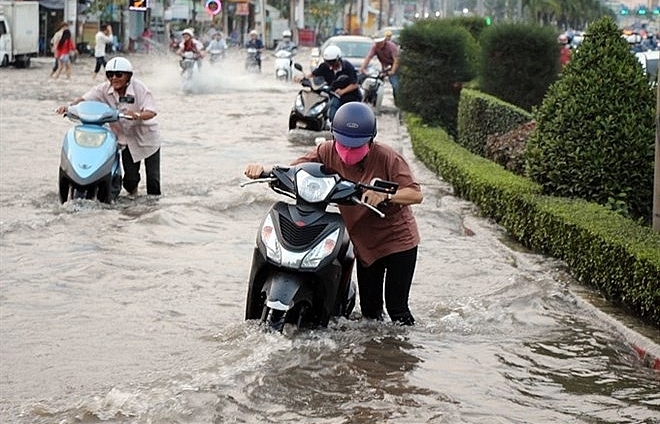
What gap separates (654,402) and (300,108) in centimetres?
1444

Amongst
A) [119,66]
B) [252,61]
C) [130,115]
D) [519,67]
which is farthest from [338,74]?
[252,61]

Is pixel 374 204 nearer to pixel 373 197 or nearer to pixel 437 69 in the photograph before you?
pixel 373 197

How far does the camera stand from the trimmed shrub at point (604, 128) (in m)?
10.8

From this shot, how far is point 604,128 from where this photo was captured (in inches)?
425

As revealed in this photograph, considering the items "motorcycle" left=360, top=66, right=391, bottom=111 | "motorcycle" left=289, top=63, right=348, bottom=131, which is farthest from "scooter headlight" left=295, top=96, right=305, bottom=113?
"motorcycle" left=360, top=66, right=391, bottom=111

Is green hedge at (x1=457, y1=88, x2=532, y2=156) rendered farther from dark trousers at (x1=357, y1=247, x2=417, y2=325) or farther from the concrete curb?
dark trousers at (x1=357, y1=247, x2=417, y2=325)

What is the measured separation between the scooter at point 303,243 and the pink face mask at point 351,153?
130 mm

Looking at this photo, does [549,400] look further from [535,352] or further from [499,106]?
[499,106]

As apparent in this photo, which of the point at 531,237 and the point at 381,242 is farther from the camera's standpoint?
the point at 531,237

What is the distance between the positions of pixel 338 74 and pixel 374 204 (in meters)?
13.2

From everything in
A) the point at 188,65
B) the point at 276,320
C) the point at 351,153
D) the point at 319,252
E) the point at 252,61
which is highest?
the point at 351,153

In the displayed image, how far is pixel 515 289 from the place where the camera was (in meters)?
9.77

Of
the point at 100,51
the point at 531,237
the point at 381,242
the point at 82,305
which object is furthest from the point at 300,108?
the point at 100,51

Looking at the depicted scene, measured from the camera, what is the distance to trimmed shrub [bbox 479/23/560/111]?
19.5m
